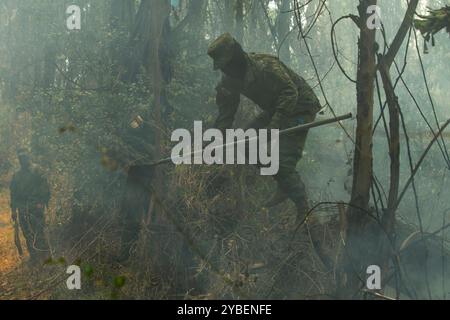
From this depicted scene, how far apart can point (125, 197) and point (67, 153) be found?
7.31 feet

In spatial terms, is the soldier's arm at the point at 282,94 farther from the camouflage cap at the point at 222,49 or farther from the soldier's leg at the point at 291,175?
the camouflage cap at the point at 222,49

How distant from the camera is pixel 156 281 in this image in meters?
3.91

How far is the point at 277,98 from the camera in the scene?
411 cm

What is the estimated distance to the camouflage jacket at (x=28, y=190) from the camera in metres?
5.39

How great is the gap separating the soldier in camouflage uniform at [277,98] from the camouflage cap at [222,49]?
47 millimetres

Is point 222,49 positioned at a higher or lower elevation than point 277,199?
higher

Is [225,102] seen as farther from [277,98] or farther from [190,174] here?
[190,174]

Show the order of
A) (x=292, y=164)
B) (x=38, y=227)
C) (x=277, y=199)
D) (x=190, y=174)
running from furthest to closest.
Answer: (x=38, y=227) < (x=190, y=174) < (x=277, y=199) < (x=292, y=164)

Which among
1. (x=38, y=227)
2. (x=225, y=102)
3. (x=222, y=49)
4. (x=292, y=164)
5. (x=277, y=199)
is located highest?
(x=222, y=49)

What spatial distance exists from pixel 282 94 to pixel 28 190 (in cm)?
291

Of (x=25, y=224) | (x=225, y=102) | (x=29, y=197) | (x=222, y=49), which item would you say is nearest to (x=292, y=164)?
(x=225, y=102)

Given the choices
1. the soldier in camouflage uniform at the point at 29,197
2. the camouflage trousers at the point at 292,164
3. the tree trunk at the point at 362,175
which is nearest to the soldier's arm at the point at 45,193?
the soldier in camouflage uniform at the point at 29,197
